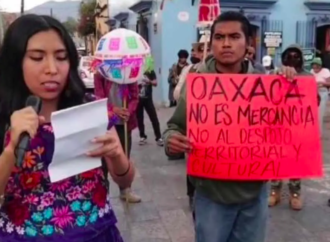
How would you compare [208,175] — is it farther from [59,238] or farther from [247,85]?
[59,238]

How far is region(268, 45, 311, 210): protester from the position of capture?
15.3 feet

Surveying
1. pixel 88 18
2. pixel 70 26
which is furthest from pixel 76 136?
pixel 88 18

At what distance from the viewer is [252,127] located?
2637 mm

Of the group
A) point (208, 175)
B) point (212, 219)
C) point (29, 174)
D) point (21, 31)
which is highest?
point (21, 31)

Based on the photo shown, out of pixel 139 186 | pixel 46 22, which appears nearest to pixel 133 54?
pixel 139 186

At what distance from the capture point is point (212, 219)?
260 cm

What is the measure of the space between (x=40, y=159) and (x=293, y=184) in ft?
12.4

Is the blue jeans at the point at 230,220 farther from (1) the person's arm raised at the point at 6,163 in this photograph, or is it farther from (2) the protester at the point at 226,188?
(1) the person's arm raised at the point at 6,163

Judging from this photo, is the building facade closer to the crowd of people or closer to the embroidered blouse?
the crowd of people

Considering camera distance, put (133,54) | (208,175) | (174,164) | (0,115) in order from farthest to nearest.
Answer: (174,164) < (133,54) < (208,175) < (0,115)

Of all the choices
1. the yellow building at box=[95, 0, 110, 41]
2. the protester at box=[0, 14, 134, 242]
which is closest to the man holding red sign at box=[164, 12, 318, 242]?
the protester at box=[0, 14, 134, 242]

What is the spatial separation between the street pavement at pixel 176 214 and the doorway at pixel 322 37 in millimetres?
10342

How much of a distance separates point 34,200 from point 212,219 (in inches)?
46.0

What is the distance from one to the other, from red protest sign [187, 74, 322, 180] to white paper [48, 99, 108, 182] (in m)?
0.97
